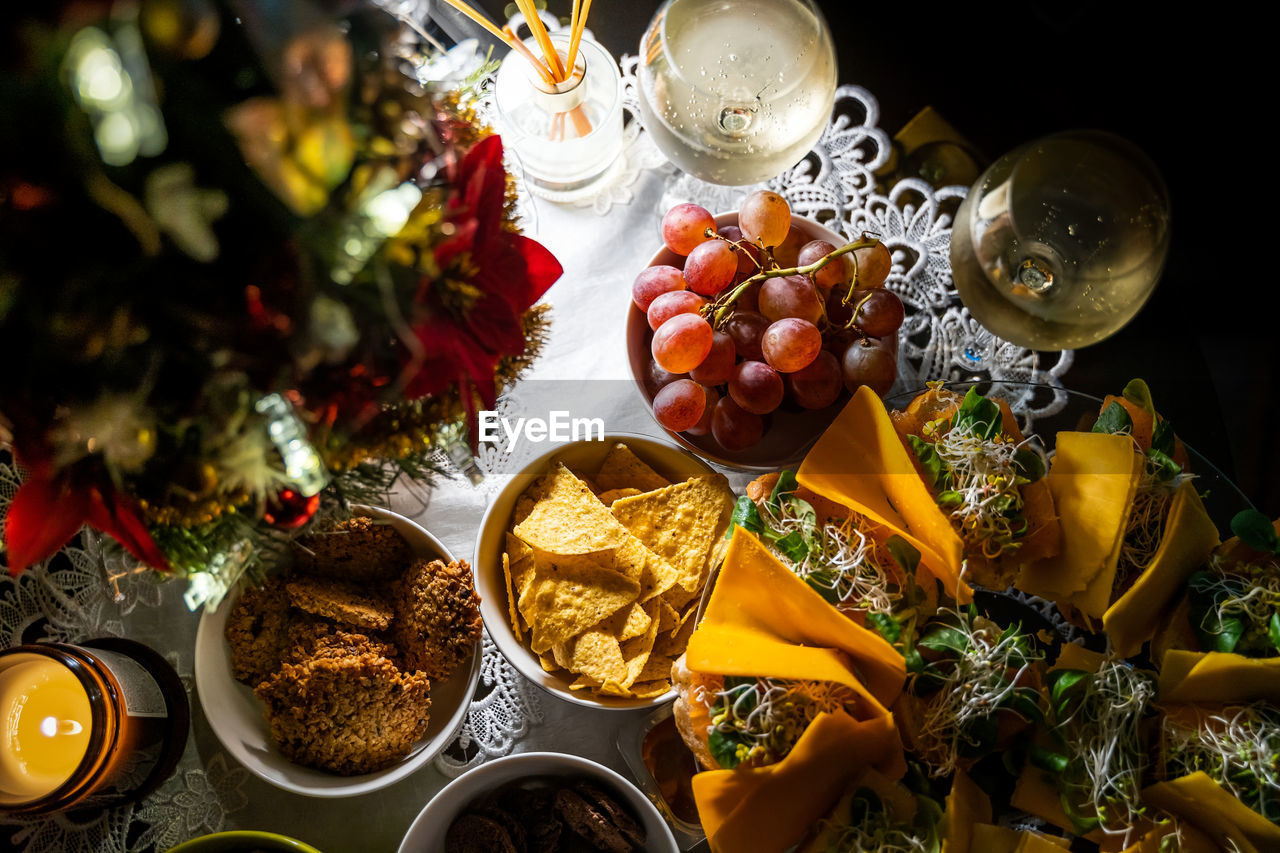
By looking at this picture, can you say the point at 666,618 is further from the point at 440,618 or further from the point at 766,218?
the point at 766,218

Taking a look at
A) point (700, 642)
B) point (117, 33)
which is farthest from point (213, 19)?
point (700, 642)

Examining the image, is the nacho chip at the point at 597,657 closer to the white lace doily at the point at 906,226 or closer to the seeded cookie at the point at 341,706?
the seeded cookie at the point at 341,706

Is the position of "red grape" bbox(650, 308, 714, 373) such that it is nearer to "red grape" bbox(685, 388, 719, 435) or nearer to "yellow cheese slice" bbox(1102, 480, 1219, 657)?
"red grape" bbox(685, 388, 719, 435)

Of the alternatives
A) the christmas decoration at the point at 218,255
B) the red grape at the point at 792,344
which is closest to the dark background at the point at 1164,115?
the red grape at the point at 792,344

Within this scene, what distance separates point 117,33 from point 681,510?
63cm

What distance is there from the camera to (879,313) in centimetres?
88

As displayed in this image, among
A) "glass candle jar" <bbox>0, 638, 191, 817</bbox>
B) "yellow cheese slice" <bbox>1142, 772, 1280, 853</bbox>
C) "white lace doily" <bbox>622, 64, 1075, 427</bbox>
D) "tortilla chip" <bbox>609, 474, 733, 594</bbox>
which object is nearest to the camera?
"yellow cheese slice" <bbox>1142, 772, 1280, 853</bbox>

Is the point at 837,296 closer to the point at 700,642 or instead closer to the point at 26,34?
the point at 700,642

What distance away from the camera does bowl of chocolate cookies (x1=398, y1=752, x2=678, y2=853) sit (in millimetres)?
830

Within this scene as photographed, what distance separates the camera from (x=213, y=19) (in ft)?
1.54

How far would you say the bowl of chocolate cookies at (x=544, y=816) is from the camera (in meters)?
0.83

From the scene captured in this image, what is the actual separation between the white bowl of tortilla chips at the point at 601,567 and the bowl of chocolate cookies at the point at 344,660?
55 mm

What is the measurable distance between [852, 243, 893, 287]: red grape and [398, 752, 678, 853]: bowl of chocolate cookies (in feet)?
1.76

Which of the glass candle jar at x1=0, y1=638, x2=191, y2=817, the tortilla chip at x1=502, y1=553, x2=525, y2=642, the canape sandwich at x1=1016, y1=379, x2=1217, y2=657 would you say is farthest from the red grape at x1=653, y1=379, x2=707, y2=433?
the glass candle jar at x1=0, y1=638, x2=191, y2=817
